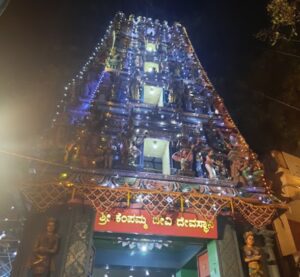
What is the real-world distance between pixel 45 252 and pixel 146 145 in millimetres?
5865

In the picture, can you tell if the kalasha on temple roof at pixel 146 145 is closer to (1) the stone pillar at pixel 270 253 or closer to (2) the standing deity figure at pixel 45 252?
(1) the stone pillar at pixel 270 253

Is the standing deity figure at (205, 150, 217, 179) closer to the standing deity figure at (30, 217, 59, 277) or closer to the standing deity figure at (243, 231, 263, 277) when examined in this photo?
the standing deity figure at (243, 231, 263, 277)

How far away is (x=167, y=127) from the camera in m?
12.6

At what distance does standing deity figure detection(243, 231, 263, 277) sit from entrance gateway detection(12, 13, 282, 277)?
0.35 ft

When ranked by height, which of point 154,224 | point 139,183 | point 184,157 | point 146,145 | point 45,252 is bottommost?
point 45,252

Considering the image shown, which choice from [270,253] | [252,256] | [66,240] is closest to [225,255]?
[252,256]

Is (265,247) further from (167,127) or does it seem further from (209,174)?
(167,127)

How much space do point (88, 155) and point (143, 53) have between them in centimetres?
778

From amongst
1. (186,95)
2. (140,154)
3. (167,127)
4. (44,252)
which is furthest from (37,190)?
(186,95)

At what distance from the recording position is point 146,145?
495 inches

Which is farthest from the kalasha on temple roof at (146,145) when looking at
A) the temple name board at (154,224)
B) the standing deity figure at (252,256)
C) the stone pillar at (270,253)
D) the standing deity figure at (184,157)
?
the standing deity figure at (252,256)

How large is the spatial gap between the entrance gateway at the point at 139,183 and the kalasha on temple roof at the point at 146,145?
43 mm

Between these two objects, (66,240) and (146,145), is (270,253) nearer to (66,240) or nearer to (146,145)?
(146,145)

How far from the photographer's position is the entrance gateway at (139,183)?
29.2 ft
